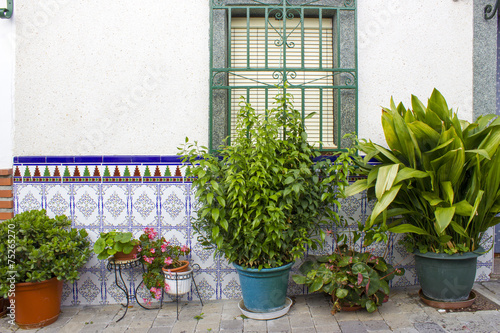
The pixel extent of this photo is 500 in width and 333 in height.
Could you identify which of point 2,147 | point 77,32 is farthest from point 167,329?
point 77,32

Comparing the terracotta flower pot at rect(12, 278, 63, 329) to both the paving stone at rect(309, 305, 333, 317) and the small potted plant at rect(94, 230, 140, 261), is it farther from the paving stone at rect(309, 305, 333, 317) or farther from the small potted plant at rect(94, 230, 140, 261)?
the paving stone at rect(309, 305, 333, 317)

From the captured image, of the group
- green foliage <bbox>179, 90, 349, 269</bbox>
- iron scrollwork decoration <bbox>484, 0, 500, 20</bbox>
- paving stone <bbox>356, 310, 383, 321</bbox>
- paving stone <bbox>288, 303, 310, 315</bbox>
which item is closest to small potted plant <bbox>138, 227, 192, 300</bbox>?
green foliage <bbox>179, 90, 349, 269</bbox>

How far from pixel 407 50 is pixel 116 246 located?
304cm

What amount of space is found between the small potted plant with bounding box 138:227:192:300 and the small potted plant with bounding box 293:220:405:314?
3.06 feet

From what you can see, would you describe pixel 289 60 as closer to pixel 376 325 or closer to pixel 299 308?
pixel 299 308

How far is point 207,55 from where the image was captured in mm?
3268

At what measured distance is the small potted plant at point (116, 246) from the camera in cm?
288

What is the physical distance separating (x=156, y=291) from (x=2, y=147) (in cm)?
186

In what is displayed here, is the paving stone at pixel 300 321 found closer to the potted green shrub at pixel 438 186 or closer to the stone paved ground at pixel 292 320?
the stone paved ground at pixel 292 320

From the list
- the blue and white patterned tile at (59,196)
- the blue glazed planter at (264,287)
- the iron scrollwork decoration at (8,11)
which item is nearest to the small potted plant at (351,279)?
the blue glazed planter at (264,287)

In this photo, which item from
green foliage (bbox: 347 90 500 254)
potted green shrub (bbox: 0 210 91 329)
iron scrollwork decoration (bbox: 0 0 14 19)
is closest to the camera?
green foliage (bbox: 347 90 500 254)

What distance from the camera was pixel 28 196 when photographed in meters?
3.23

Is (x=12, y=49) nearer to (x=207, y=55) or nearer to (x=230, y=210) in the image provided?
(x=207, y=55)

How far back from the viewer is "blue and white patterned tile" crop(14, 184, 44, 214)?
323cm
